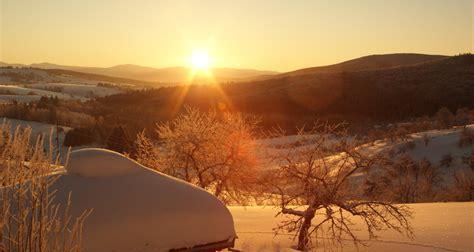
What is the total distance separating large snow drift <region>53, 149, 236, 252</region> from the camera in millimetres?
5375

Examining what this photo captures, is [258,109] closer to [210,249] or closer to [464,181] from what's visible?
[464,181]

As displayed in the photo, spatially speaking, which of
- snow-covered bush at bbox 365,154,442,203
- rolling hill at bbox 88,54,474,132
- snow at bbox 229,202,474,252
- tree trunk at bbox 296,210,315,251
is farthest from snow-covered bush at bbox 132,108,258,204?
rolling hill at bbox 88,54,474,132

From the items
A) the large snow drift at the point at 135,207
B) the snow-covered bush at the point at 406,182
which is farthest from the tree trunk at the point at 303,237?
the snow-covered bush at the point at 406,182

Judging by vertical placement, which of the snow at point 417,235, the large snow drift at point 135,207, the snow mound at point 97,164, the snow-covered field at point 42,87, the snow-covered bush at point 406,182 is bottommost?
the snow-covered field at point 42,87

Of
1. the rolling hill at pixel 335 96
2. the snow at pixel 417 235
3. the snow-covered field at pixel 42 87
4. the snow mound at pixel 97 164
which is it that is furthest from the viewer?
the snow-covered field at pixel 42 87

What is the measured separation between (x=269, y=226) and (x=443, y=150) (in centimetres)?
1172

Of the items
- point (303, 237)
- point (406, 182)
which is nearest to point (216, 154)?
point (406, 182)

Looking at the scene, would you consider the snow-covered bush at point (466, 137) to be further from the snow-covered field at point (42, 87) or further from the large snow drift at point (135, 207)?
the snow-covered field at point (42, 87)

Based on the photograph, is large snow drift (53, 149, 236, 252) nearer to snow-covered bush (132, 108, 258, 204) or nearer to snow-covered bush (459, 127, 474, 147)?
snow-covered bush (132, 108, 258, 204)

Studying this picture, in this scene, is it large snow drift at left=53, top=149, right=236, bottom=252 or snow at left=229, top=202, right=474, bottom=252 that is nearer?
large snow drift at left=53, top=149, right=236, bottom=252

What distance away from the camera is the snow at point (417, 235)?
Answer: 24.0ft

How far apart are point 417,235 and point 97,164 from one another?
475 centimetres

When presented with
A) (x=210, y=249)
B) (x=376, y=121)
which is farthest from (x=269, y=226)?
(x=376, y=121)

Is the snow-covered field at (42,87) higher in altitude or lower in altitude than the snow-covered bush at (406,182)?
lower
